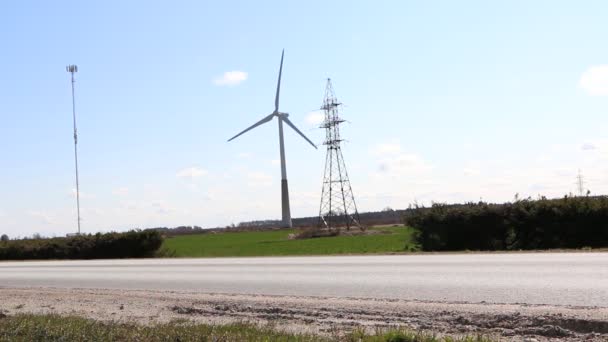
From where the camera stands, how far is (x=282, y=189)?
76062mm

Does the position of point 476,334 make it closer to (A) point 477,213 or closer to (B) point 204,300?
(B) point 204,300

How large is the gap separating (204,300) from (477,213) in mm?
14967

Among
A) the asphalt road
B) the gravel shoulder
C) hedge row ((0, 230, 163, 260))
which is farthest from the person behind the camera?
hedge row ((0, 230, 163, 260))

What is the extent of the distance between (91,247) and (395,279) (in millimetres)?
25103

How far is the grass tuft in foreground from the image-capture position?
8133 millimetres

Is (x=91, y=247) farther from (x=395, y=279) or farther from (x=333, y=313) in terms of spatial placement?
(x=333, y=313)

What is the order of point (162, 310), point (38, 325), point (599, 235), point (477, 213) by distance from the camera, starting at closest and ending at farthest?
1. point (38, 325)
2. point (162, 310)
3. point (599, 235)
4. point (477, 213)

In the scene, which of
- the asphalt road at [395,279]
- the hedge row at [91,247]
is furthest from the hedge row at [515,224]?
the hedge row at [91,247]

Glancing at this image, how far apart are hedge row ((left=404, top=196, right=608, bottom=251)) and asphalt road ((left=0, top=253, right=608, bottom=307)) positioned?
6.09m

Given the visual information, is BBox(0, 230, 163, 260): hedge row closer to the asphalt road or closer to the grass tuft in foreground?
Result: the asphalt road

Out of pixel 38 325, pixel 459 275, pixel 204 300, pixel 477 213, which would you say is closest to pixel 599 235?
pixel 477 213

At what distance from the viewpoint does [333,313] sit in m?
10.7

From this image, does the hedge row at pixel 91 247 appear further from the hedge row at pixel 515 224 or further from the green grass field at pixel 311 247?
the hedge row at pixel 515 224

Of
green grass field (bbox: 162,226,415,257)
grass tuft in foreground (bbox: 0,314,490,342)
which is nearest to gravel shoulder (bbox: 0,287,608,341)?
grass tuft in foreground (bbox: 0,314,490,342)
